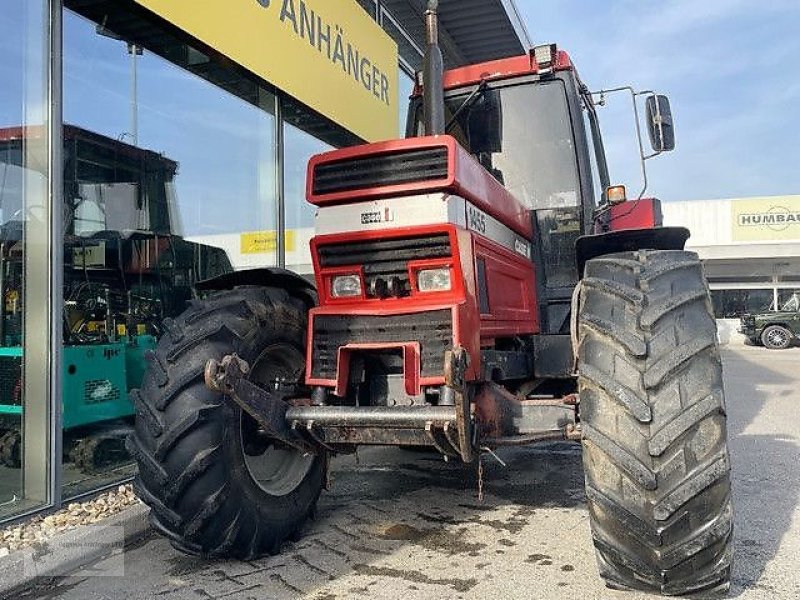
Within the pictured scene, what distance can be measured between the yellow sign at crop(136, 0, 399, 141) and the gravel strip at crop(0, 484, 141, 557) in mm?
3278

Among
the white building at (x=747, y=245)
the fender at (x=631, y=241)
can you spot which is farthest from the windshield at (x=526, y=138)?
the white building at (x=747, y=245)

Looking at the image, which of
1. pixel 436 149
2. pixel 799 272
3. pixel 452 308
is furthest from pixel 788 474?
pixel 799 272

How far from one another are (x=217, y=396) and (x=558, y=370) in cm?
210

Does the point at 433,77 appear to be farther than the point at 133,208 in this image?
No

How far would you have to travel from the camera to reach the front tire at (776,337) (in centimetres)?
2239

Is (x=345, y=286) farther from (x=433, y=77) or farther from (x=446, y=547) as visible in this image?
(x=446, y=547)

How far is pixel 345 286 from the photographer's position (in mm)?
3707

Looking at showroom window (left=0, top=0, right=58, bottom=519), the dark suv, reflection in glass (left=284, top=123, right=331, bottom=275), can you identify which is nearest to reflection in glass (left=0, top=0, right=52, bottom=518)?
showroom window (left=0, top=0, right=58, bottom=519)

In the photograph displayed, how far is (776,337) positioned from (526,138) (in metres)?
21.1

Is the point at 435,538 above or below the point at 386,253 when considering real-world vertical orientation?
below

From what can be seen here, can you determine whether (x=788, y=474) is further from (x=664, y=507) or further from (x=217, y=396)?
(x=217, y=396)

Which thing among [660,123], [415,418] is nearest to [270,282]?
[415,418]

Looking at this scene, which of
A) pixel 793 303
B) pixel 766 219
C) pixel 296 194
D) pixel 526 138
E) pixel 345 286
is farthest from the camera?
pixel 766 219

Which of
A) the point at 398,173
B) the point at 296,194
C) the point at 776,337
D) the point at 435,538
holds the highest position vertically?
the point at 296,194
